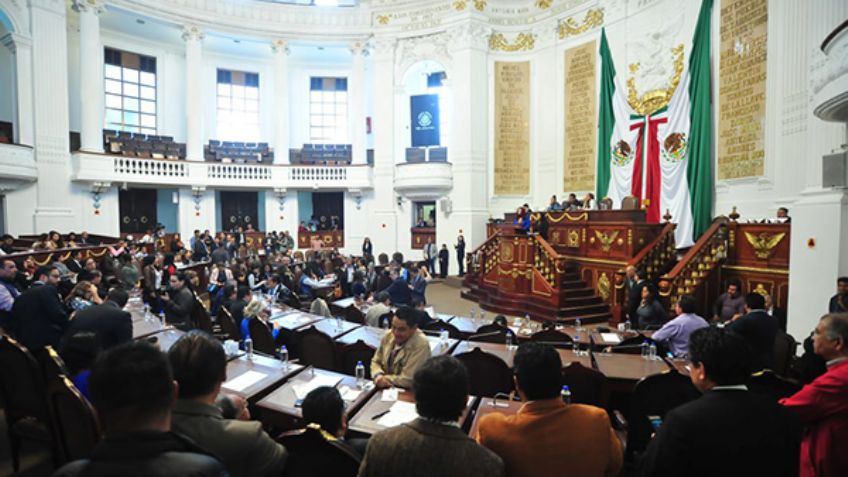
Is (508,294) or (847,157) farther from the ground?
(847,157)

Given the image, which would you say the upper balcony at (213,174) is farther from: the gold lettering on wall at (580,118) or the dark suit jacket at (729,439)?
the dark suit jacket at (729,439)

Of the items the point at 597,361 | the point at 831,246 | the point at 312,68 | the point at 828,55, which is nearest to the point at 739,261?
the point at 831,246

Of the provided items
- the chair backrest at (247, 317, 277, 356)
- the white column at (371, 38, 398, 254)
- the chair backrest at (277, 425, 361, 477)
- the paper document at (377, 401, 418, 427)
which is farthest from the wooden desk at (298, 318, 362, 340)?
the white column at (371, 38, 398, 254)

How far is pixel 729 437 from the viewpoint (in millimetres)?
1668

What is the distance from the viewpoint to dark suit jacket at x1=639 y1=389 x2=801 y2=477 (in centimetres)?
166

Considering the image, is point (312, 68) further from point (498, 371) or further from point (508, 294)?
point (498, 371)

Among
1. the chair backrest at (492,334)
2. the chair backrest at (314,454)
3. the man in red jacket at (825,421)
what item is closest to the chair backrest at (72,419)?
the chair backrest at (314,454)

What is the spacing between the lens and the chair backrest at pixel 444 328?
18.4 ft

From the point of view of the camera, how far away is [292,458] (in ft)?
6.86

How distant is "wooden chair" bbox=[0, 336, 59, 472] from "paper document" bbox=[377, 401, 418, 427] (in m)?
2.69

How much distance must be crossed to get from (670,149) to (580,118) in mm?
3735

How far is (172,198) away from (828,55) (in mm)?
20095

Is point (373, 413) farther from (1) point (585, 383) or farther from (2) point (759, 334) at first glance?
(2) point (759, 334)

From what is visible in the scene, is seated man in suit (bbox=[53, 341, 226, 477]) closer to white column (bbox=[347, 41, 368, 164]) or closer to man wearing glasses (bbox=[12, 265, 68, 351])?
man wearing glasses (bbox=[12, 265, 68, 351])
